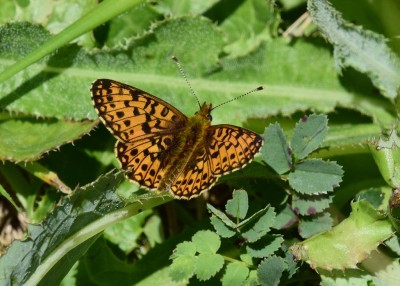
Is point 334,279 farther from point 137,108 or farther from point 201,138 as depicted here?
point 137,108

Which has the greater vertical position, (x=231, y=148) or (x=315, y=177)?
(x=231, y=148)

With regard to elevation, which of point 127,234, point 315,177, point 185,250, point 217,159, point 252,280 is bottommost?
point 127,234

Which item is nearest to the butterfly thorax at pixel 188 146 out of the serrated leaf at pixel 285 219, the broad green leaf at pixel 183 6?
the serrated leaf at pixel 285 219

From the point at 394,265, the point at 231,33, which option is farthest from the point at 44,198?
the point at 394,265

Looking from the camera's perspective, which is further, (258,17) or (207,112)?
(258,17)

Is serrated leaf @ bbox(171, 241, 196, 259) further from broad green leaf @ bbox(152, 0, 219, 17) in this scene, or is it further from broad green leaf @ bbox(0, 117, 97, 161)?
broad green leaf @ bbox(152, 0, 219, 17)

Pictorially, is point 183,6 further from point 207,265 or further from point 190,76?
point 207,265

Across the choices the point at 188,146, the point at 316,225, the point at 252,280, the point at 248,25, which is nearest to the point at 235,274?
the point at 252,280
